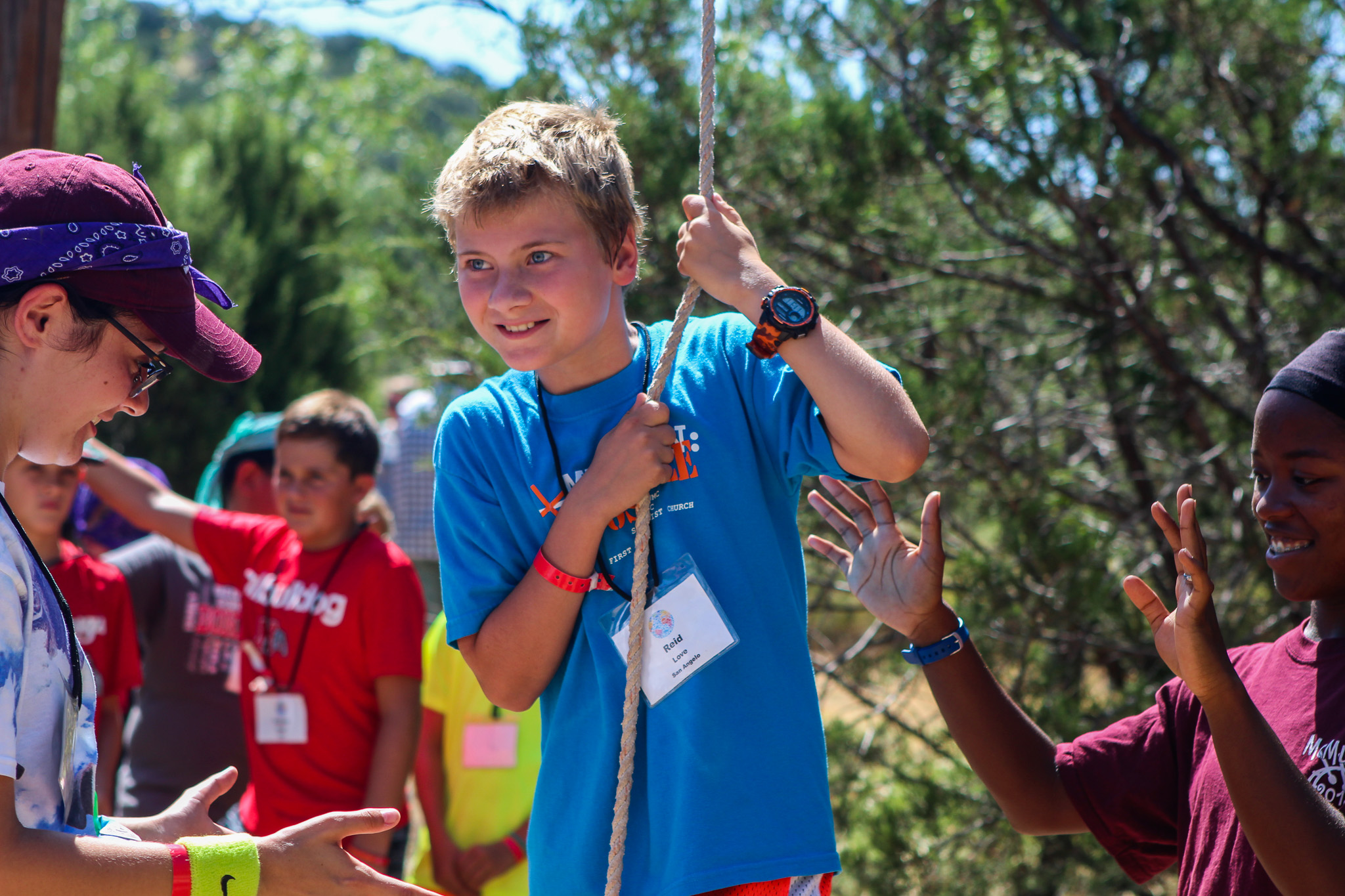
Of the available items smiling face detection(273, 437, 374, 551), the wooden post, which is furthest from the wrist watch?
the wooden post

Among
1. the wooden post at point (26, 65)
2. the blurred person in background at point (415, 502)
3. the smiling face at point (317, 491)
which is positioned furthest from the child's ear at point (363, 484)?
the blurred person in background at point (415, 502)

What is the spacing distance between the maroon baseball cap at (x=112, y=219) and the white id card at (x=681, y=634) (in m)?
0.76

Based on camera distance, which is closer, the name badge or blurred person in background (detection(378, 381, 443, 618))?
the name badge

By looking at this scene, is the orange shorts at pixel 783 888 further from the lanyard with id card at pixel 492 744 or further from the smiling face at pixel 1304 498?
the lanyard with id card at pixel 492 744

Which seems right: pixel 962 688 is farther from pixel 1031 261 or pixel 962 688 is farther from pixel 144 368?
pixel 1031 261

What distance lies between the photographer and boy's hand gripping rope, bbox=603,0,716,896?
5.46 feet

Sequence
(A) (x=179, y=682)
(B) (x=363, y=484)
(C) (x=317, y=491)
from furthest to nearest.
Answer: (A) (x=179, y=682) → (B) (x=363, y=484) → (C) (x=317, y=491)

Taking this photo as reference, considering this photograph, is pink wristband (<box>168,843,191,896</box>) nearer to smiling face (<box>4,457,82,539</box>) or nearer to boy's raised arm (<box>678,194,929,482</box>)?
boy's raised arm (<box>678,194,929,482</box>)

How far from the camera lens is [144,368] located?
5.74 feet


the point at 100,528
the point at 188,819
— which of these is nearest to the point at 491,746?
the point at 188,819

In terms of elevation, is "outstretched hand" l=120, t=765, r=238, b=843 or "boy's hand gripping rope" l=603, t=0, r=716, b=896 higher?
"boy's hand gripping rope" l=603, t=0, r=716, b=896

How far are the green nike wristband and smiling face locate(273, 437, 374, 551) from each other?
226 centimetres

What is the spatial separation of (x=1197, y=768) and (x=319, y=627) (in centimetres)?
256

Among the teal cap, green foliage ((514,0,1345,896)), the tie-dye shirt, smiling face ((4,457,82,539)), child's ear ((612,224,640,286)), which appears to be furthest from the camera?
the teal cap
